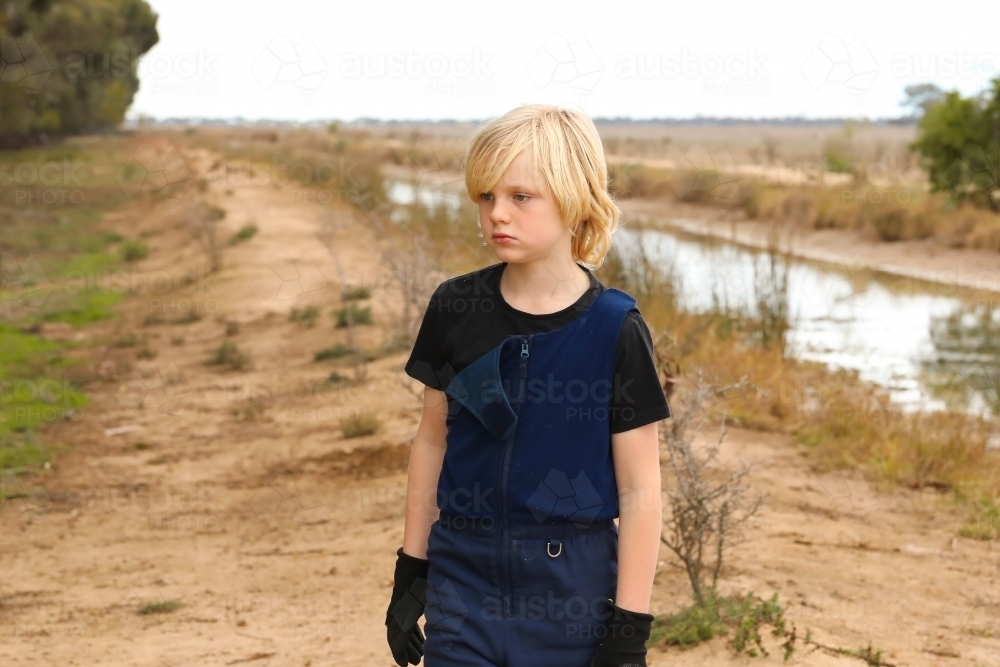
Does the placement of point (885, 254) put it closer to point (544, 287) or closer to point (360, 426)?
point (360, 426)

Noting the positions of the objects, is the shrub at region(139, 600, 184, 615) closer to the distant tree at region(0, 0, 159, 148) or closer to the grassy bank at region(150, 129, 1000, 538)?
the grassy bank at region(150, 129, 1000, 538)

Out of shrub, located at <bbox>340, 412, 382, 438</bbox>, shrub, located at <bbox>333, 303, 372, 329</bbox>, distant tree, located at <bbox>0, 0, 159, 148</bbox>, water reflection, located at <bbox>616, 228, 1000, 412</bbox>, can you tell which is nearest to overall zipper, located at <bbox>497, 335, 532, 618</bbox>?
shrub, located at <bbox>340, 412, 382, 438</bbox>

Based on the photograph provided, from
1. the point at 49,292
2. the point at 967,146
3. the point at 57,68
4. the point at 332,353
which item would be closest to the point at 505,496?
the point at 332,353

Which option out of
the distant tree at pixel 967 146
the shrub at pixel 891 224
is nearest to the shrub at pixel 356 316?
the shrub at pixel 891 224

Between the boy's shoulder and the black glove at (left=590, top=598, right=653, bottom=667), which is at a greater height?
the boy's shoulder

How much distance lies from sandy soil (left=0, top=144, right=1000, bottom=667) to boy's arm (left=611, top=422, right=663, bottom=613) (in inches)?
79.6

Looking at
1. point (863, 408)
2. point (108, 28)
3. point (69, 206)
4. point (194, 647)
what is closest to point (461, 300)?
point (194, 647)

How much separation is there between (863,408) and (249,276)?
9.20 metres

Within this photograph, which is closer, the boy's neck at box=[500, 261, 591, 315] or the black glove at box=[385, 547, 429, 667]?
the boy's neck at box=[500, 261, 591, 315]

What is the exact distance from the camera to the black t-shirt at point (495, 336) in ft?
6.72

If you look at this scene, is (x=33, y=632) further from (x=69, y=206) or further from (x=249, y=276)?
(x=69, y=206)

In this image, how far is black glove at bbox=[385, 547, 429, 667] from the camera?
2252 millimetres

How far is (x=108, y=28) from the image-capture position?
140 ft

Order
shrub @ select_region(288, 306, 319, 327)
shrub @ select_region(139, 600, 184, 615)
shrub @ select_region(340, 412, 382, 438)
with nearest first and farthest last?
shrub @ select_region(139, 600, 184, 615) → shrub @ select_region(340, 412, 382, 438) → shrub @ select_region(288, 306, 319, 327)
